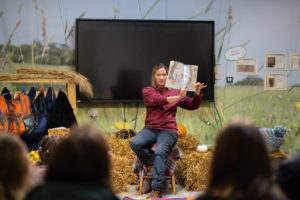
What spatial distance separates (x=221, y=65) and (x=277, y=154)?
6.00ft

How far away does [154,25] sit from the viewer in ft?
15.8

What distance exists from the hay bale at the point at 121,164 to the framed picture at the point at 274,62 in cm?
236

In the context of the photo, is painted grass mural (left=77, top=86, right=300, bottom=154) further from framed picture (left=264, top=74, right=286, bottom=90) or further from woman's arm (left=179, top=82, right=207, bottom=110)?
woman's arm (left=179, top=82, right=207, bottom=110)

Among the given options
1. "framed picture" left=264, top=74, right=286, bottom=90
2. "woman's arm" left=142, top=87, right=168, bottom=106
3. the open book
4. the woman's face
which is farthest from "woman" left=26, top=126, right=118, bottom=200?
"framed picture" left=264, top=74, right=286, bottom=90

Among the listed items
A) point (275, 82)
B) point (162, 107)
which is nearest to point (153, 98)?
point (162, 107)

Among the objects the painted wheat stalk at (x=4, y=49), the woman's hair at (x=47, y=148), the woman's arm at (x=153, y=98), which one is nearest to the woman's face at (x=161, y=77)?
the woman's arm at (x=153, y=98)

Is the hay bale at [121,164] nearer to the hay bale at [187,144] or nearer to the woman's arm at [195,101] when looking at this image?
the hay bale at [187,144]

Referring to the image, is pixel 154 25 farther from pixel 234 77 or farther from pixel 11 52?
pixel 11 52

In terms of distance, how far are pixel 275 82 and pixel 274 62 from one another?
289 millimetres

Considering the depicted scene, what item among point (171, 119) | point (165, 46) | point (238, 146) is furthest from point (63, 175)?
point (165, 46)

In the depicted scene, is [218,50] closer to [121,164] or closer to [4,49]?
[121,164]

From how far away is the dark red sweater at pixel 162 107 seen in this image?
3714mm

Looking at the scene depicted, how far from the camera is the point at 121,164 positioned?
13.1 ft

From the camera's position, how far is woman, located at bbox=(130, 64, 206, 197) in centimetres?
354
